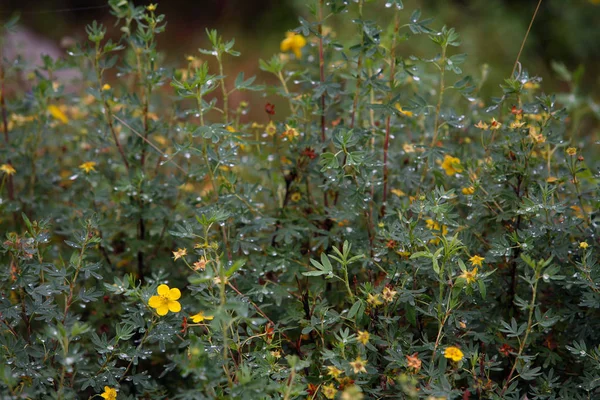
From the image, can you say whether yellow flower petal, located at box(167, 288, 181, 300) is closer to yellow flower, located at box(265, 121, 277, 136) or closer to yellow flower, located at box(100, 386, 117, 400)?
yellow flower, located at box(100, 386, 117, 400)

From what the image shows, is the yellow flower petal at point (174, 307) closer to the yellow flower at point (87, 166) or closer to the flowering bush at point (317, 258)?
the flowering bush at point (317, 258)

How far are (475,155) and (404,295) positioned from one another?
899 millimetres

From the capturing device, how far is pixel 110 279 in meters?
1.85

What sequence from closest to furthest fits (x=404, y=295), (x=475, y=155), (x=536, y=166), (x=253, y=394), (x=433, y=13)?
(x=253, y=394), (x=404, y=295), (x=536, y=166), (x=475, y=155), (x=433, y=13)

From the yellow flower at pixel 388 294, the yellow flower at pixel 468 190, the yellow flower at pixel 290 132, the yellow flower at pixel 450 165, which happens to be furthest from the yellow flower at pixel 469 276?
the yellow flower at pixel 290 132

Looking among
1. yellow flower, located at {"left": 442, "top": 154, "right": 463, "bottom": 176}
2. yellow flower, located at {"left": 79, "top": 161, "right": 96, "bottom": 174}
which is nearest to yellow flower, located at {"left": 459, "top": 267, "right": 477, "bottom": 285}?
yellow flower, located at {"left": 442, "top": 154, "right": 463, "bottom": 176}

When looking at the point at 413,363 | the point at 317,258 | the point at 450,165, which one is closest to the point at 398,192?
the point at 450,165

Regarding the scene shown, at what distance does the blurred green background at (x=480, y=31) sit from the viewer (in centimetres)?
432

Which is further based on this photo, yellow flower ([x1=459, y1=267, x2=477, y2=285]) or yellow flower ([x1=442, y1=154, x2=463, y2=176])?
yellow flower ([x1=442, y1=154, x2=463, y2=176])

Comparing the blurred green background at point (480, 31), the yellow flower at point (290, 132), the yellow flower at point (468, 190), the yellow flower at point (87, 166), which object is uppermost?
the yellow flower at point (290, 132)

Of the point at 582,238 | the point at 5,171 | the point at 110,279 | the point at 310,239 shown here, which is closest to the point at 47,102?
the point at 5,171

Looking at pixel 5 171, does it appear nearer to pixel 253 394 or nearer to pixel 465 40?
pixel 253 394

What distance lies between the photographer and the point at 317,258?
188 cm

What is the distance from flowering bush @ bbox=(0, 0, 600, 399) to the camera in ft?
4.62
